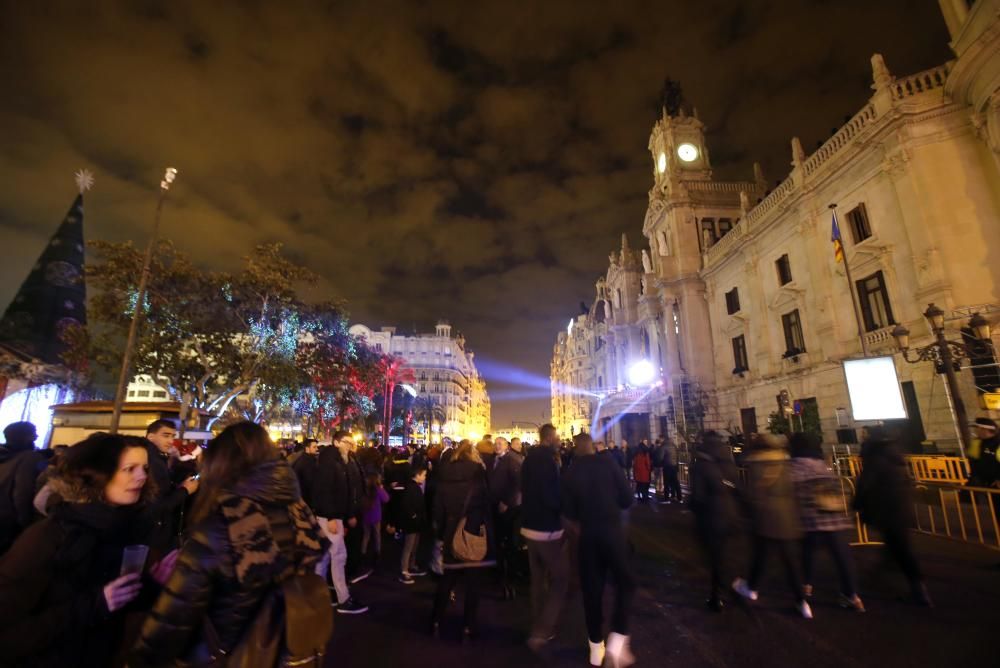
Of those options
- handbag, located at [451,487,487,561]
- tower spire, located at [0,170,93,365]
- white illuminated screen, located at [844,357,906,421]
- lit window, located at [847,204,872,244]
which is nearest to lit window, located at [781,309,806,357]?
lit window, located at [847,204,872,244]

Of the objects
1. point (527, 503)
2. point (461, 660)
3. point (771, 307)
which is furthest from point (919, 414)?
point (461, 660)

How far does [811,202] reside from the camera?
19.6 meters

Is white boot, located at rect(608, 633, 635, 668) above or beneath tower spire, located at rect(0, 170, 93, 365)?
beneath

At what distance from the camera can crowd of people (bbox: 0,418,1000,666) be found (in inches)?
76.3

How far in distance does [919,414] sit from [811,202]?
9.84m

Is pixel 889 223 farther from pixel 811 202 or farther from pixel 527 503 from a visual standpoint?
pixel 527 503

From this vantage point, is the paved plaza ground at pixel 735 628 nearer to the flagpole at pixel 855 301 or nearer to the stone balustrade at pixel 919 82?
the flagpole at pixel 855 301

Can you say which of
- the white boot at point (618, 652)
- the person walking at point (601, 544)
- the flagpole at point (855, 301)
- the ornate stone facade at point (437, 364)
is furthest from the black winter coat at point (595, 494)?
the ornate stone facade at point (437, 364)

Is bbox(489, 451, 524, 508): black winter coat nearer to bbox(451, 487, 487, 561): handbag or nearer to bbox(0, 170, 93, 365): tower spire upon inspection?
bbox(451, 487, 487, 561): handbag

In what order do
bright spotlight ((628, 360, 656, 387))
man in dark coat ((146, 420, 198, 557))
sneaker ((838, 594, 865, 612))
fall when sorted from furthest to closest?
bright spotlight ((628, 360, 656, 387)) < sneaker ((838, 594, 865, 612)) < man in dark coat ((146, 420, 198, 557))

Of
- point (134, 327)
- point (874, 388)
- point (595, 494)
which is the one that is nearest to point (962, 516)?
point (874, 388)

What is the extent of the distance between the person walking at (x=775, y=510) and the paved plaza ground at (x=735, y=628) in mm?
500

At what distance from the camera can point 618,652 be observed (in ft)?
13.6

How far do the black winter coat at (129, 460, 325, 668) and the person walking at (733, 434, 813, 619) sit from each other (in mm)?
5148
